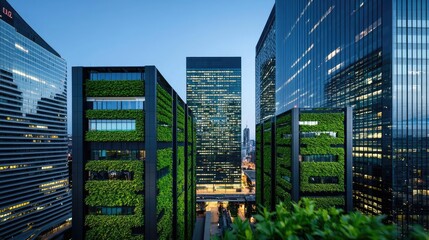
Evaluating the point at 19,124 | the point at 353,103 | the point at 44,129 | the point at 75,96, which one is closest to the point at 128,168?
the point at 75,96

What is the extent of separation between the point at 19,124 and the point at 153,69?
305ft

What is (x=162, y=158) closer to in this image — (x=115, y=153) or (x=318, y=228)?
(x=115, y=153)

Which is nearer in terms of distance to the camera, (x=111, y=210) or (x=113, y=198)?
(x=113, y=198)

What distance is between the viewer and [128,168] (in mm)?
22875

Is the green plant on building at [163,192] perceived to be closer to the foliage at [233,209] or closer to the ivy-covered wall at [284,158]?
Result: the ivy-covered wall at [284,158]

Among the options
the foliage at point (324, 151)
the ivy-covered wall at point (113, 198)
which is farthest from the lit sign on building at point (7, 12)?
the foliage at point (324, 151)

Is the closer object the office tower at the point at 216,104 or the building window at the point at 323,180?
the building window at the point at 323,180

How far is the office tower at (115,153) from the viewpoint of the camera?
22.9m

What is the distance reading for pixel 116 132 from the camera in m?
23.1

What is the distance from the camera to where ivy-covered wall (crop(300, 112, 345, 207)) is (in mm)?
32219

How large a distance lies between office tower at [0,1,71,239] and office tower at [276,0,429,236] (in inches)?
3404

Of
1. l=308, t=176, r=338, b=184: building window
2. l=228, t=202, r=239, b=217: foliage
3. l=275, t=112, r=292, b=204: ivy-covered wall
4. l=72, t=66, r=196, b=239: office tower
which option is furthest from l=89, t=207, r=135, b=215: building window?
l=228, t=202, r=239, b=217: foliage

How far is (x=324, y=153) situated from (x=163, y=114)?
22620 millimetres

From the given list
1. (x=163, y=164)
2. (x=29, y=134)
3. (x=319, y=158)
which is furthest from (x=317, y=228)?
(x=29, y=134)
